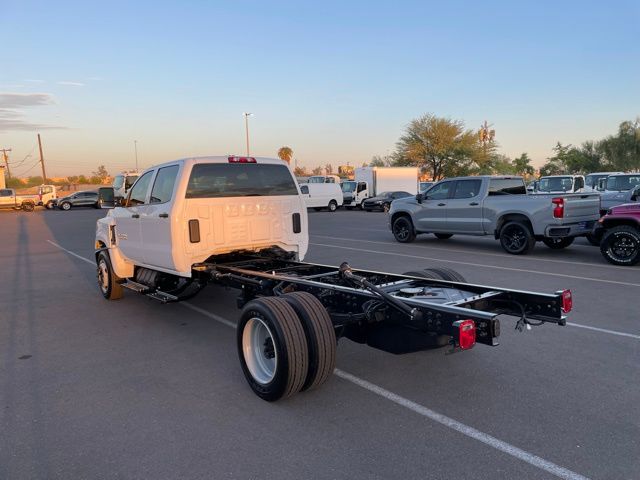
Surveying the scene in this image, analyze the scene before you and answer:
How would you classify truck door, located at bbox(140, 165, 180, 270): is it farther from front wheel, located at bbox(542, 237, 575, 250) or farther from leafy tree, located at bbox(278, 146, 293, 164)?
leafy tree, located at bbox(278, 146, 293, 164)

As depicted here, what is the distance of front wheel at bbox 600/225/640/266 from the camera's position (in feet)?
32.2

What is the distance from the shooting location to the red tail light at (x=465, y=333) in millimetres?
3305

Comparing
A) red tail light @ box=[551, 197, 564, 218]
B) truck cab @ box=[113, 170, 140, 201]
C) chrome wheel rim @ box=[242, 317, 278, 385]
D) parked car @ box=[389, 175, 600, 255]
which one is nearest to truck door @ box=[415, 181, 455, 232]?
parked car @ box=[389, 175, 600, 255]

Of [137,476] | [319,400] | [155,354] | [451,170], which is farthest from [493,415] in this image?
[451,170]

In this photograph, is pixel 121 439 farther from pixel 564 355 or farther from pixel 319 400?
pixel 564 355

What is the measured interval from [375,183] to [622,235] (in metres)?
→ 25.1

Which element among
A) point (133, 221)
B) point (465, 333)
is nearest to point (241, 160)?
point (133, 221)

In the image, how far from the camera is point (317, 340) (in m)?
3.88

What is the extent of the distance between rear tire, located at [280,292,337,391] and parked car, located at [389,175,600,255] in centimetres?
875

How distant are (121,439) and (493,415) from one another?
2.72 metres

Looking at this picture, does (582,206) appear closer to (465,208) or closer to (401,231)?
(465,208)

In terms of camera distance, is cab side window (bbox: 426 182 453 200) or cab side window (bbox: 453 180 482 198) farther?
cab side window (bbox: 426 182 453 200)

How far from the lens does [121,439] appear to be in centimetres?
353

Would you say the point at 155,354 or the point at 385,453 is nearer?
the point at 385,453
